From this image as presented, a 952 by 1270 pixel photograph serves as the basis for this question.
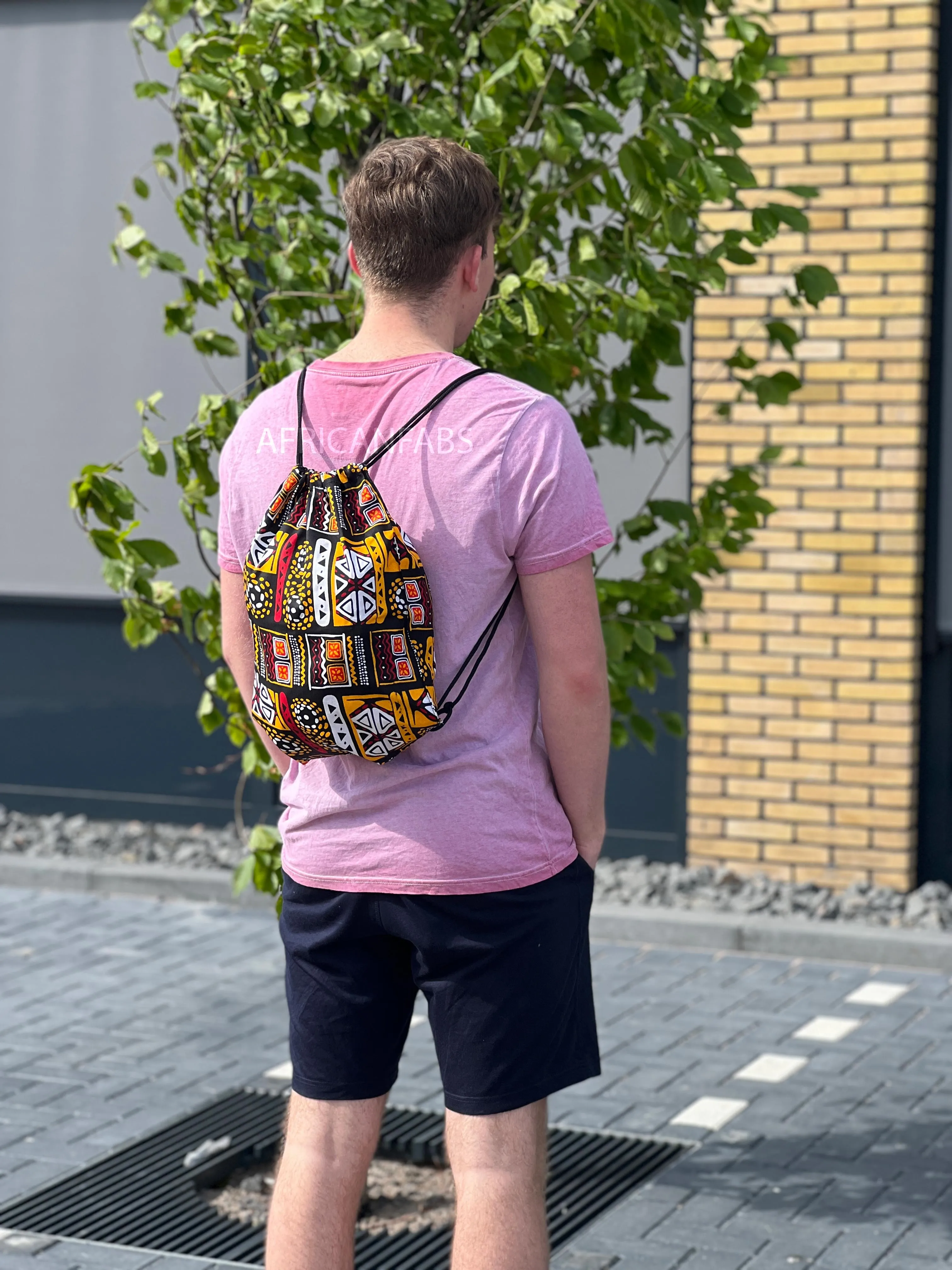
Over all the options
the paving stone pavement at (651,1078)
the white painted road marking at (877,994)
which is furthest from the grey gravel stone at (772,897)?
the white painted road marking at (877,994)

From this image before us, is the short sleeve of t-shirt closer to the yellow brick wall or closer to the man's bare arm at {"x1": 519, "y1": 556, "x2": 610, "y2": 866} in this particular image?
the man's bare arm at {"x1": 519, "y1": 556, "x2": 610, "y2": 866}

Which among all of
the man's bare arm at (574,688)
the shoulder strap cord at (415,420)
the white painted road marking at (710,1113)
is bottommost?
the white painted road marking at (710,1113)

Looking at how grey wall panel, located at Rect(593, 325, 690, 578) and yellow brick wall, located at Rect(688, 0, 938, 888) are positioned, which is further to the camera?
grey wall panel, located at Rect(593, 325, 690, 578)

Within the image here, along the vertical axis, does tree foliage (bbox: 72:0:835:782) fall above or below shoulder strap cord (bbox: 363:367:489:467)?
above

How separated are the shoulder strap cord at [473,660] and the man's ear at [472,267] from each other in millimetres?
450

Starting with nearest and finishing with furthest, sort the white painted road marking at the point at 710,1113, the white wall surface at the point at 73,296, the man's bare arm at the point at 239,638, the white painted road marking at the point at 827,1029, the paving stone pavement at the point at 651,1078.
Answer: the man's bare arm at the point at 239,638 → the paving stone pavement at the point at 651,1078 → the white painted road marking at the point at 710,1113 → the white painted road marking at the point at 827,1029 → the white wall surface at the point at 73,296

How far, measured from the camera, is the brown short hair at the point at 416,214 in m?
2.56

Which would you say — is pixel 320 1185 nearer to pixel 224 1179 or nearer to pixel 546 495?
pixel 546 495

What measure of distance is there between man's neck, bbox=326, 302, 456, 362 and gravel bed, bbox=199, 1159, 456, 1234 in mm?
2265

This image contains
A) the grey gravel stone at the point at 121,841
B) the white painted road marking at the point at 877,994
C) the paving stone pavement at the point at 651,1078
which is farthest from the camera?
the grey gravel stone at the point at 121,841

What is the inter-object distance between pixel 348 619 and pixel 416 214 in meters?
0.59

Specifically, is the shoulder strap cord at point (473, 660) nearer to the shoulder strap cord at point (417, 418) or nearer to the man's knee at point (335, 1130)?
the shoulder strap cord at point (417, 418)

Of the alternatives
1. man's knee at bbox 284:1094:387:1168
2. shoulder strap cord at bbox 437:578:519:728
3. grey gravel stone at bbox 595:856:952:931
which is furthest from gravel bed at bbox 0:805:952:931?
shoulder strap cord at bbox 437:578:519:728

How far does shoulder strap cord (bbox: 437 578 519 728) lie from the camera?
8.36 feet
